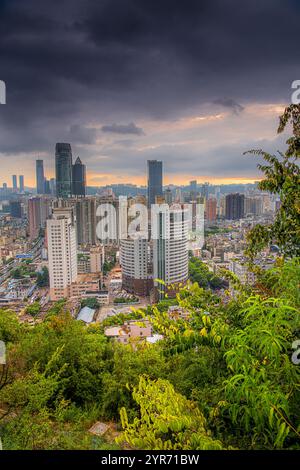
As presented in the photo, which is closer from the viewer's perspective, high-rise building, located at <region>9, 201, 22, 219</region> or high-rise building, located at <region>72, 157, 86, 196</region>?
high-rise building, located at <region>72, 157, 86, 196</region>

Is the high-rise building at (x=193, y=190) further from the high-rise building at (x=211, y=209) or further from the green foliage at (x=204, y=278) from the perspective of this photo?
the green foliage at (x=204, y=278)

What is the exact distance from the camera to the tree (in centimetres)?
158

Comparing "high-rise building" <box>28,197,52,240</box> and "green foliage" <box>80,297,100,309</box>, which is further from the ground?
"high-rise building" <box>28,197,52,240</box>

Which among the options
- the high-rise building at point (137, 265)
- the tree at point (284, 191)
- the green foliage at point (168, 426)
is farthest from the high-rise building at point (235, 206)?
the green foliage at point (168, 426)

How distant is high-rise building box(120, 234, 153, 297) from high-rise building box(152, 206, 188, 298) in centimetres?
53

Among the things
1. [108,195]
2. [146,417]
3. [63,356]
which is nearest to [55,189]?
[108,195]

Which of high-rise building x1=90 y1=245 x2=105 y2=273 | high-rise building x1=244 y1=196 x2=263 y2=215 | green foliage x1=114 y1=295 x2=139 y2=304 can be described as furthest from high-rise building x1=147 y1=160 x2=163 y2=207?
high-rise building x1=244 y1=196 x2=263 y2=215

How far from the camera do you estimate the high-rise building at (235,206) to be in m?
24.0

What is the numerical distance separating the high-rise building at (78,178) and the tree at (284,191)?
1178cm

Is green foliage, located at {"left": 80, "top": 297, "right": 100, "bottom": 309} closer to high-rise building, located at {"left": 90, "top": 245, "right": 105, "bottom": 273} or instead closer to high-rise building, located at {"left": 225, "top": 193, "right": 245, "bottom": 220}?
high-rise building, located at {"left": 90, "top": 245, "right": 105, "bottom": 273}

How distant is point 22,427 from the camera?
1900 mm

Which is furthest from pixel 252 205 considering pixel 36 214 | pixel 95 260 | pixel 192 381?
pixel 192 381

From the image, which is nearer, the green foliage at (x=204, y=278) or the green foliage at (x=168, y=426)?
the green foliage at (x=168, y=426)

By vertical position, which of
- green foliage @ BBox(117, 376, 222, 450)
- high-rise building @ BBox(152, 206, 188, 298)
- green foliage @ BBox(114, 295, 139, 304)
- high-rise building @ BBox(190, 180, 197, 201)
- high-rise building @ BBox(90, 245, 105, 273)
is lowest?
green foliage @ BBox(114, 295, 139, 304)
